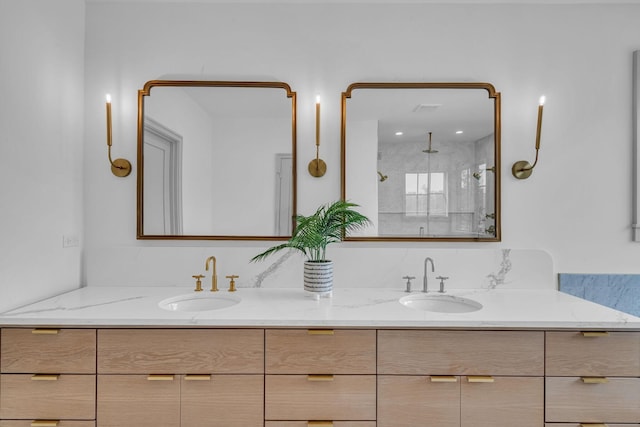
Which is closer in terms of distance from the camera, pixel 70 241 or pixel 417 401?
pixel 417 401

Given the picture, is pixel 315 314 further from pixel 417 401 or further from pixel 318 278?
pixel 417 401

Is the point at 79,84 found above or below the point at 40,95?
above

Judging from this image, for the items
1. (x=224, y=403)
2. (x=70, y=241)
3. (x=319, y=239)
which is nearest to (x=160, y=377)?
(x=224, y=403)

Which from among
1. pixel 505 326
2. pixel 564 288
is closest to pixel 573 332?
pixel 505 326

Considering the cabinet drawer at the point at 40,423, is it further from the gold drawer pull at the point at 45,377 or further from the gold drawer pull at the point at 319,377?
the gold drawer pull at the point at 319,377

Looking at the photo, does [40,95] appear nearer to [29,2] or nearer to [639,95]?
[29,2]

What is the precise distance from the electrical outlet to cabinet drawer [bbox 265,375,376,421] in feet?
4.38

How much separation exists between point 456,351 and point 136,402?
133 centimetres

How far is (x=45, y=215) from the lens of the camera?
68.0 inches

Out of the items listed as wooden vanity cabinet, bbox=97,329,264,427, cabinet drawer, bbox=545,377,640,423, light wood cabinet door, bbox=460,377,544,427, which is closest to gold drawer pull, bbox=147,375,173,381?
wooden vanity cabinet, bbox=97,329,264,427

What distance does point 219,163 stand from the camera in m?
2.02

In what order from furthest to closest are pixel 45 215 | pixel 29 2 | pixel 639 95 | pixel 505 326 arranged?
pixel 639 95 < pixel 45 215 < pixel 29 2 < pixel 505 326

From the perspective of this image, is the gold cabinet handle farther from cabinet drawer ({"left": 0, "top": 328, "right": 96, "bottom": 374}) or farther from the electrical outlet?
the electrical outlet

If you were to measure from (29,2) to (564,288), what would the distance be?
3.16 m
